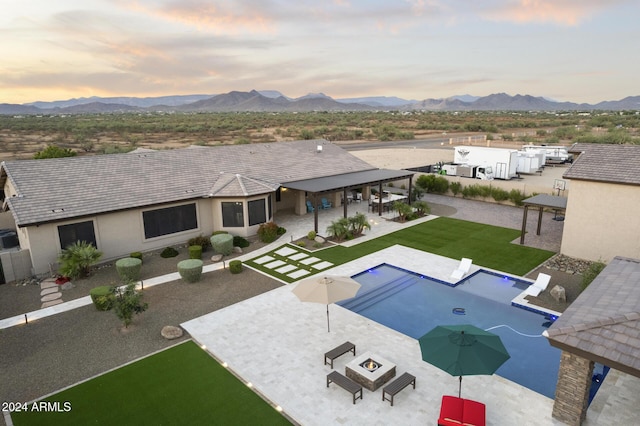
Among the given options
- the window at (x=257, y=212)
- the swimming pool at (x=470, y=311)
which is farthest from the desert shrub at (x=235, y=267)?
the swimming pool at (x=470, y=311)

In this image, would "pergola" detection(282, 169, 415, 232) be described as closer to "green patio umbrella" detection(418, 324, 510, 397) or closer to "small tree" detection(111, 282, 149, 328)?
"small tree" detection(111, 282, 149, 328)

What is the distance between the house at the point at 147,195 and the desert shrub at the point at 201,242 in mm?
1174

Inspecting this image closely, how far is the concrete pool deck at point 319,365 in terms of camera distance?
396 inches

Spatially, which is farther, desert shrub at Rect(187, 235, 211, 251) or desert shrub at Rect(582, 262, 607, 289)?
desert shrub at Rect(187, 235, 211, 251)

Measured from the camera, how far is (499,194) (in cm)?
3300

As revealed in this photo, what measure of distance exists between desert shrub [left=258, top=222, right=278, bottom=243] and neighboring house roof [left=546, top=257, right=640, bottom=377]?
16.2 metres

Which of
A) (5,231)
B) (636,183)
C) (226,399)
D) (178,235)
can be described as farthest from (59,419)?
(636,183)

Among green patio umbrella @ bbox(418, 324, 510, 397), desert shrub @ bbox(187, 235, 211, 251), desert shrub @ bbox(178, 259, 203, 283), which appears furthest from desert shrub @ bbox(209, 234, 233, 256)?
green patio umbrella @ bbox(418, 324, 510, 397)

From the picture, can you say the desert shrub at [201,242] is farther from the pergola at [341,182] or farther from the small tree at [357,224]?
the small tree at [357,224]

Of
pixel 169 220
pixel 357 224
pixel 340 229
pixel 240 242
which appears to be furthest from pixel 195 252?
pixel 357 224

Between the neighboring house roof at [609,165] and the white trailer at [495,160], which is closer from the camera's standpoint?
the neighboring house roof at [609,165]

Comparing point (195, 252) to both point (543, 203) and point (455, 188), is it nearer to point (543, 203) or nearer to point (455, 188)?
point (543, 203)

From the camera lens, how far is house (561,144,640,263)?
717 inches

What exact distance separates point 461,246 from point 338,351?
13.5 meters
